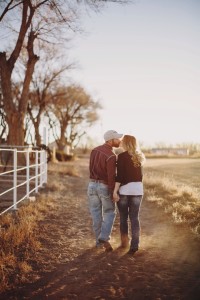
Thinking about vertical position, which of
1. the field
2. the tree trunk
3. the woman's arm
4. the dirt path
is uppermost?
the tree trunk

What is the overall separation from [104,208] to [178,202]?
5.26 metres

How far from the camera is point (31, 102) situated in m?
41.8

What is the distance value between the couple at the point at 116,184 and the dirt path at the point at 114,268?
0.38m

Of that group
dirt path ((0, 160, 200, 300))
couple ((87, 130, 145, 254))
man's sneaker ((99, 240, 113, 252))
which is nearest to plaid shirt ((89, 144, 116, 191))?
couple ((87, 130, 145, 254))

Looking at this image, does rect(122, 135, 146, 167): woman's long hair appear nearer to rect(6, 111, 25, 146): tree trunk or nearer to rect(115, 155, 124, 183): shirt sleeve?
rect(115, 155, 124, 183): shirt sleeve

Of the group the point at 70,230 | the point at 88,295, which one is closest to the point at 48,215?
the point at 70,230

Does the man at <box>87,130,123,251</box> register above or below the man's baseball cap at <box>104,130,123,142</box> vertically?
below

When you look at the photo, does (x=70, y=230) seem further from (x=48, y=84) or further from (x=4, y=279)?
(x=48, y=84)

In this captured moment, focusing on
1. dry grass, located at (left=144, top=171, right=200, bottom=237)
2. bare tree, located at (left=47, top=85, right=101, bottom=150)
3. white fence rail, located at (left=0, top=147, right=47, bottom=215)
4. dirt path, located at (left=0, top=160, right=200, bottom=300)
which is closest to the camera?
dirt path, located at (left=0, top=160, right=200, bottom=300)

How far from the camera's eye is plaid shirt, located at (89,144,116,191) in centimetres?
609

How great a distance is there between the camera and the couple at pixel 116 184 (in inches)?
239

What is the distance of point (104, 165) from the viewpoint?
6.24 meters

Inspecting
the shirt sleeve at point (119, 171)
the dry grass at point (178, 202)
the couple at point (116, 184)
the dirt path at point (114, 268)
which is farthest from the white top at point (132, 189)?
the dry grass at point (178, 202)

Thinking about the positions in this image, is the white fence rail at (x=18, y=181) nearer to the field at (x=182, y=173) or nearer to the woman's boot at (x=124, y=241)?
the woman's boot at (x=124, y=241)
